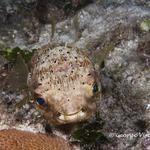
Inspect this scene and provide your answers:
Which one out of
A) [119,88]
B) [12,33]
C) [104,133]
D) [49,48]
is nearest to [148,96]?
[119,88]

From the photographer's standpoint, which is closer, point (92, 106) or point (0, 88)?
point (92, 106)

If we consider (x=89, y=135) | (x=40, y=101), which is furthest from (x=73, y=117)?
(x=40, y=101)

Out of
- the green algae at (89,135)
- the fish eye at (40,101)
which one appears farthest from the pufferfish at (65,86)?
the green algae at (89,135)

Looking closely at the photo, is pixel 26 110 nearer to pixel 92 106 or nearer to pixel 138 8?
pixel 92 106

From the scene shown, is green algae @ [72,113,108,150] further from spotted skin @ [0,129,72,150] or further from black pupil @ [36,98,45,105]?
black pupil @ [36,98,45,105]

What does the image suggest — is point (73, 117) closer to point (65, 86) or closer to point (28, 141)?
point (65, 86)

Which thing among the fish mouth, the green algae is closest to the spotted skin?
the green algae

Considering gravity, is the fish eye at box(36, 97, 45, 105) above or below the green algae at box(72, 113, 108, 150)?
above

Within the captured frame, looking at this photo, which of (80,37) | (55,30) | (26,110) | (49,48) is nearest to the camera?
(26,110)
